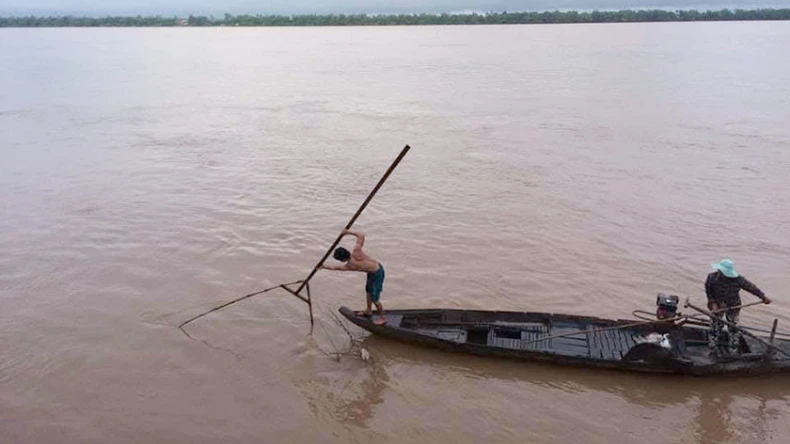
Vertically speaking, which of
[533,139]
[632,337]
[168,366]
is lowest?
[168,366]

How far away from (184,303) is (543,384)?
17.8 ft

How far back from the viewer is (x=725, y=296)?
301 inches

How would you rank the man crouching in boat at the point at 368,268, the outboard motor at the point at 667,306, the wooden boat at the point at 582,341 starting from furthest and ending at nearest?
the man crouching in boat at the point at 368,268 → the outboard motor at the point at 667,306 → the wooden boat at the point at 582,341

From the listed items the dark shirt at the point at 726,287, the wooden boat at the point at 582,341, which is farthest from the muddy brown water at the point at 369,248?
the dark shirt at the point at 726,287

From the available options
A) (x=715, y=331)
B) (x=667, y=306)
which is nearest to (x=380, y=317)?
(x=667, y=306)

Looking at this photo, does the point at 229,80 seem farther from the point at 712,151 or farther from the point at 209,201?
the point at 712,151

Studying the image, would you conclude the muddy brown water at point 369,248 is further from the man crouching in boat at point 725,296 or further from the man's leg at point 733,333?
the man crouching in boat at point 725,296

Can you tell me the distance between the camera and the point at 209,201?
14.5 m

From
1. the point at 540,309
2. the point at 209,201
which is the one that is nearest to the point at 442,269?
the point at 540,309

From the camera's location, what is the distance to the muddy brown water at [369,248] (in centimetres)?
727

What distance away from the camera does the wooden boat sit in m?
7.42

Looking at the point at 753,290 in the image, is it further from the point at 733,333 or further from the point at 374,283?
the point at 374,283

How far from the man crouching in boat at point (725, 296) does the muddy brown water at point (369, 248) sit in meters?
0.54

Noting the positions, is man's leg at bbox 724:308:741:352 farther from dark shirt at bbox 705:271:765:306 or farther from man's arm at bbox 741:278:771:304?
man's arm at bbox 741:278:771:304
